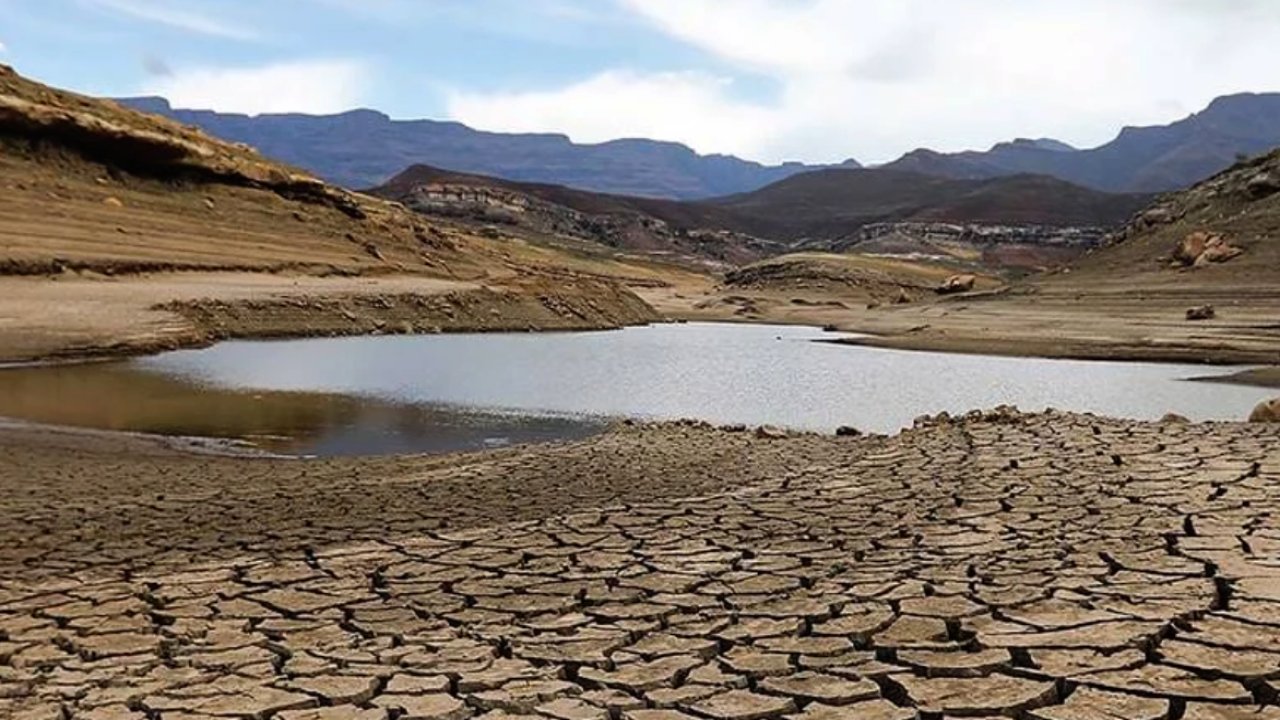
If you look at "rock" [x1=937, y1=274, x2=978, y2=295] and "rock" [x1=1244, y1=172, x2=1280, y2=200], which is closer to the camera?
"rock" [x1=1244, y1=172, x2=1280, y2=200]

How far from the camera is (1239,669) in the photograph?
3492mm

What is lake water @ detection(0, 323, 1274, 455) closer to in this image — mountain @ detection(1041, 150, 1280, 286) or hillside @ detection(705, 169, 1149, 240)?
mountain @ detection(1041, 150, 1280, 286)

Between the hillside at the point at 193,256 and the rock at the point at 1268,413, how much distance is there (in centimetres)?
2025

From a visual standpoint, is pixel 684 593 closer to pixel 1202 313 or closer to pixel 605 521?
pixel 605 521

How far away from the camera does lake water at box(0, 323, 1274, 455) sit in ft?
48.5

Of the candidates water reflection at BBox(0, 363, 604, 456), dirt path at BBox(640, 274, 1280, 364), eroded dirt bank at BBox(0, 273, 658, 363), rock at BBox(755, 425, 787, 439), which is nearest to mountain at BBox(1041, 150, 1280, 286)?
dirt path at BBox(640, 274, 1280, 364)

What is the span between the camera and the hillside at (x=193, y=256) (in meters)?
26.1

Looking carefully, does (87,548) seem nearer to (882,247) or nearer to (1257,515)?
(1257,515)

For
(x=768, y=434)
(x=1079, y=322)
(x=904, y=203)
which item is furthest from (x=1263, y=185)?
(x=904, y=203)

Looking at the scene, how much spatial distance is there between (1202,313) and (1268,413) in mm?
24232

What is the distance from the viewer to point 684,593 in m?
4.99

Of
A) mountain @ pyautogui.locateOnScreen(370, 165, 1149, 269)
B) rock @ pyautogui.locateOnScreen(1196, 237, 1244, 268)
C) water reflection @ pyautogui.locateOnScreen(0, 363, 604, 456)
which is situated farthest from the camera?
mountain @ pyautogui.locateOnScreen(370, 165, 1149, 269)

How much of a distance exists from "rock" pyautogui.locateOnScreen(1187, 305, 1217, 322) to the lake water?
26.4 ft

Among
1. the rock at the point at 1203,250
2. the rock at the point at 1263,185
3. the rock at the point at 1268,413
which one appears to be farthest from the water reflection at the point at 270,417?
the rock at the point at 1263,185
